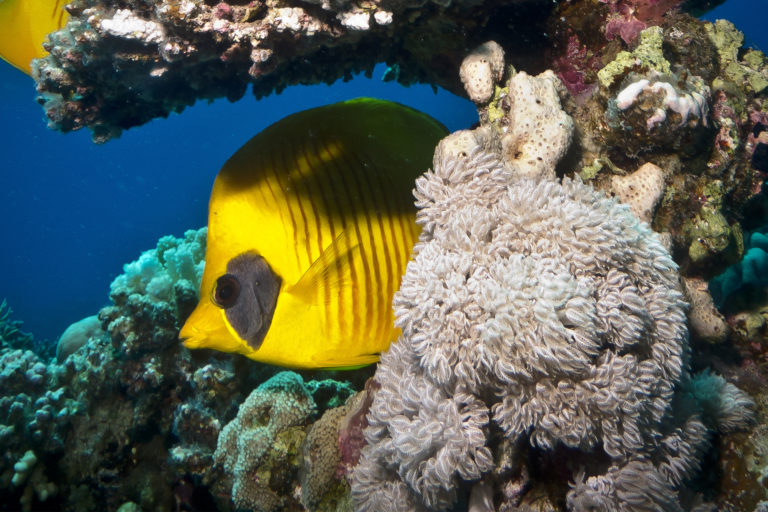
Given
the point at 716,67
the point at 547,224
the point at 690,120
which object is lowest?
the point at 547,224

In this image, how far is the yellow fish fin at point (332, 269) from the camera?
164 centimetres

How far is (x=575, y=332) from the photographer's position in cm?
135

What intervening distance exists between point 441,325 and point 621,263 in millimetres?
702

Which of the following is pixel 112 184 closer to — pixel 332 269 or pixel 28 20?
pixel 28 20

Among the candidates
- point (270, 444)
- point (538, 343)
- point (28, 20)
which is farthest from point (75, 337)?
point (538, 343)

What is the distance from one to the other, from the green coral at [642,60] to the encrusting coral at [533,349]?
0.97m

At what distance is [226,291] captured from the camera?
162 centimetres

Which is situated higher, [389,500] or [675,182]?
[675,182]

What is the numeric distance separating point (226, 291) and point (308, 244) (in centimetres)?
36

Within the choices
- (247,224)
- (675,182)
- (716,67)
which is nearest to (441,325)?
(247,224)

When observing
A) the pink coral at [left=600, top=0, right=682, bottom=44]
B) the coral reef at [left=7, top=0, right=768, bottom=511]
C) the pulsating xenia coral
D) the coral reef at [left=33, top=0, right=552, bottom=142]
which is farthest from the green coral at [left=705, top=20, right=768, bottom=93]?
the pulsating xenia coral

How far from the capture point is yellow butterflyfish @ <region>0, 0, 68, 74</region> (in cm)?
272

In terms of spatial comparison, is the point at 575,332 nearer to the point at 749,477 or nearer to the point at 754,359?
the point at 749,477

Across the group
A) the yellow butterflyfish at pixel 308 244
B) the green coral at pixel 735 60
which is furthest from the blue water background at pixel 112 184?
the yellow butterflyfish at pixel 308 244
